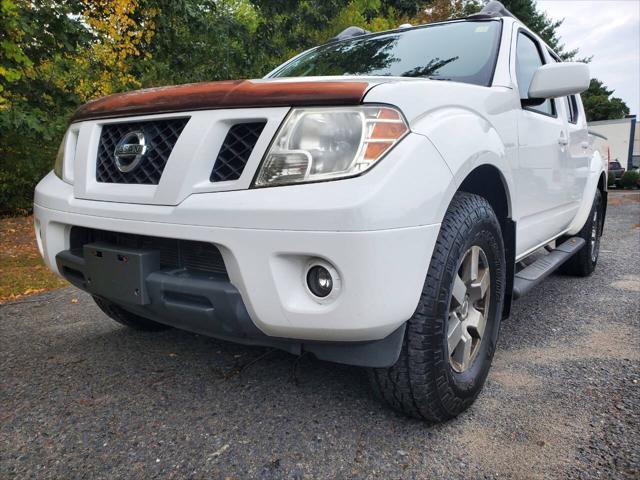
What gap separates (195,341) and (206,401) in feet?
2.45

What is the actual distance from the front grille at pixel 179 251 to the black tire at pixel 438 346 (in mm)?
680

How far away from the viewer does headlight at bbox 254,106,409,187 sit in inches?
57.7

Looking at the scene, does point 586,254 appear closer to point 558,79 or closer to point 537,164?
point 537,164

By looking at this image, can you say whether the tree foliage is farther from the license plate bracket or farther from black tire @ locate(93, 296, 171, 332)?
the license plate bracket

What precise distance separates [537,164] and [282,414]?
1.87 metres

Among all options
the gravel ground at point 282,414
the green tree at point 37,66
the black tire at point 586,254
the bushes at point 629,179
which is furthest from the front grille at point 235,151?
the bushes at point 629,179

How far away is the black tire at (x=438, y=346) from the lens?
5.30 feet

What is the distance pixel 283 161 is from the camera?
1503mm

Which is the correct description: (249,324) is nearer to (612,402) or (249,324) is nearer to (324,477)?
(324,477)

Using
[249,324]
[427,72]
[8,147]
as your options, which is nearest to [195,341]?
[249,324]

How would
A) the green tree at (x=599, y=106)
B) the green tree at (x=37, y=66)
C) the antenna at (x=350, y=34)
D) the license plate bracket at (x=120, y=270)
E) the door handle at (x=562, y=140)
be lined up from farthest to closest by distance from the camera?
the green tree at (x=599, y=106) → the green tree at (x=37, y=66) → the antenna at (x=350, y=34) → the door handle at (x=562, y=140) → the license plate bracket at (x=120, y=270)

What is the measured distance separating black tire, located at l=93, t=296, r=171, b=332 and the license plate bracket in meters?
0.74

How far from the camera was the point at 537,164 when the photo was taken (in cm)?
264

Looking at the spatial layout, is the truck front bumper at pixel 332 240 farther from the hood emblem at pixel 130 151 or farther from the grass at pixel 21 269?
the grass at pixel 21 269
